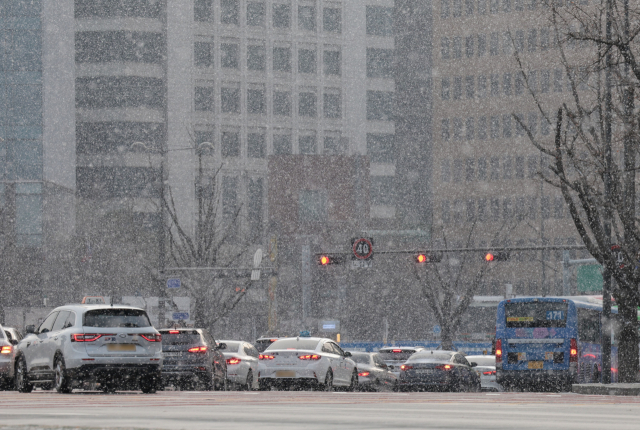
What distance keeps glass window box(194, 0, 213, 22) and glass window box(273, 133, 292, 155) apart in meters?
10.7

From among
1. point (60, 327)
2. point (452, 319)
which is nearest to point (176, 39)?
point (452, 319)

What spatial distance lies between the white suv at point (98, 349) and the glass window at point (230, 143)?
77.2 meters

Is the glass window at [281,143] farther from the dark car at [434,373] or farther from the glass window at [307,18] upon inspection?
the dark car at [434,373]

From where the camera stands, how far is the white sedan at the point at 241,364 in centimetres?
3097

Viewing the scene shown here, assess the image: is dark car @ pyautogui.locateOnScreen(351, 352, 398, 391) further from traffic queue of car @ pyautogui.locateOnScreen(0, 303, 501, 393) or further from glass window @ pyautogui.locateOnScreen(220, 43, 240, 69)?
glass window @ pyautogui.locateOnScreen(220, 43, 240, 69)

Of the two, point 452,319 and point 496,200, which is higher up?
point 496,200

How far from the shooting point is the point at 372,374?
33531 mm

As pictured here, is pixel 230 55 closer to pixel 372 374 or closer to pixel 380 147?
pixel 380 147

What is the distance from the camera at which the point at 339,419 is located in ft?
44.4

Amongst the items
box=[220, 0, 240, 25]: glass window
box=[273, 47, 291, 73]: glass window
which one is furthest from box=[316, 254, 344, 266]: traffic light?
box=[273, 47, 291, 73]: glass window

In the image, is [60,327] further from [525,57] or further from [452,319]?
[525,57]

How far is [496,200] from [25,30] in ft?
151

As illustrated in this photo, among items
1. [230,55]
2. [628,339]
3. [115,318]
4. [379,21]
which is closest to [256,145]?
[230,55]

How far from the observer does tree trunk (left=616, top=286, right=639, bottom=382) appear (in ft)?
96.9
